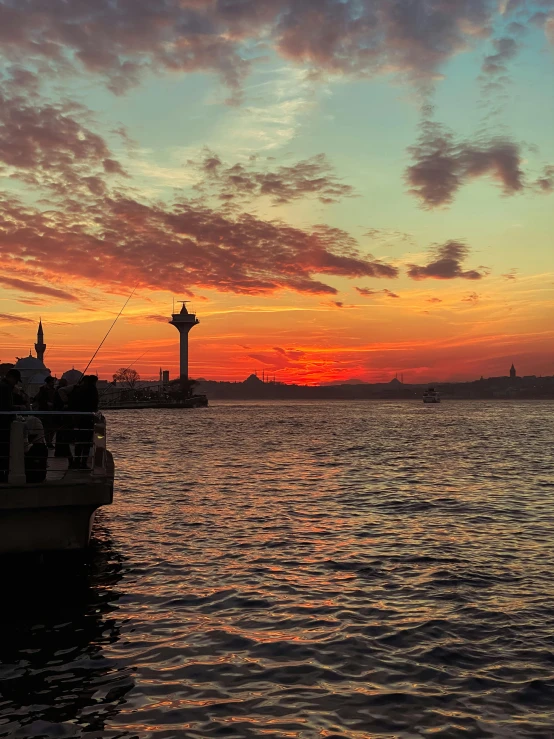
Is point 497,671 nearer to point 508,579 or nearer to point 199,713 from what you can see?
point 199,713

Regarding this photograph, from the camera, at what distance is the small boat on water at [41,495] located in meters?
11.0

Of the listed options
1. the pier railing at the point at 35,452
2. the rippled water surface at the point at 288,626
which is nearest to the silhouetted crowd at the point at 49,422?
the pier railing at the point at 35,452

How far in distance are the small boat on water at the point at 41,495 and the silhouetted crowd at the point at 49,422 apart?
0.02 meters

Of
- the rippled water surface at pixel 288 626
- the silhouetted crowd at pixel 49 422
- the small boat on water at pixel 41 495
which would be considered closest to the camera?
the rippled water surface at pixel 288 626

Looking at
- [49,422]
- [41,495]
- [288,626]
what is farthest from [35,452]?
[288,626]

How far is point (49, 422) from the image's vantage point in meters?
15.8

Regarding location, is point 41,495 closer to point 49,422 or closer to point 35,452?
point 35,452

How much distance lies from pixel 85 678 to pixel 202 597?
3.52 metres

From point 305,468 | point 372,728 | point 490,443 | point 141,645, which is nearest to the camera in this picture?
point 372,728

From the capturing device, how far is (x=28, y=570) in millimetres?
12172

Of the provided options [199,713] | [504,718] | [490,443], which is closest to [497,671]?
[504,718]

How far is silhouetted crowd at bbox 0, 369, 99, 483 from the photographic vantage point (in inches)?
458

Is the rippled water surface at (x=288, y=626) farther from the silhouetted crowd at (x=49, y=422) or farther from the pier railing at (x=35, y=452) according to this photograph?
the silhouetted crowd at (x=49, y=422)

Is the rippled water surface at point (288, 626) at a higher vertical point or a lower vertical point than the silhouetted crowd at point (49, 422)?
lower
